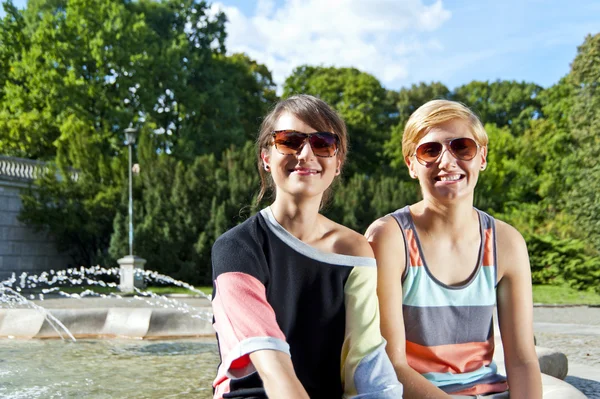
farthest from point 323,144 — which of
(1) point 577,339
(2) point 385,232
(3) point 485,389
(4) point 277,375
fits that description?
(1) point 577,339

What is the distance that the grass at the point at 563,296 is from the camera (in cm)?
1895

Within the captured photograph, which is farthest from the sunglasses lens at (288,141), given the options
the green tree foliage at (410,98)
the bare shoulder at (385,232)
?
the green tree foliage at (410,98)

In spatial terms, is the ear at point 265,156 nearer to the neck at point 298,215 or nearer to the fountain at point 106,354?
the neck at point 298,215

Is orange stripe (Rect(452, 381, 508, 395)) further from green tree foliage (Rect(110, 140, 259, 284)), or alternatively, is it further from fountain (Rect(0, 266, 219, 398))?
green tree foliage (Rect(110, 140, 259, 284))

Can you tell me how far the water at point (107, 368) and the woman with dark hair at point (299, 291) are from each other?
3331mm

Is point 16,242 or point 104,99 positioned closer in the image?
point 16,242

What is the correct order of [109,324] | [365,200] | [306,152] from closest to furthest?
[306,152] < [109,324] < [365,200]

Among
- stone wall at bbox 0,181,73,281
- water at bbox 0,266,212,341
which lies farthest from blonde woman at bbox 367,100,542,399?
stone wall at bbox 0,181,73,281

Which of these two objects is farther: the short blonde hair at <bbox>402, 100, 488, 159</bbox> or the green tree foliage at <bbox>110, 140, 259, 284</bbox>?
the green tree foliage at <bbox>110, 140, 259, 284</bbox>

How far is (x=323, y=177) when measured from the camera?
2256 mm

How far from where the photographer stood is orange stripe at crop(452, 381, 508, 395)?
2.43 meters

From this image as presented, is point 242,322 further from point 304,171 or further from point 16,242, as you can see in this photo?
point 16,242

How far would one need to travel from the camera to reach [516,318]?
2.47 metres

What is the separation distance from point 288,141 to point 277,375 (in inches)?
27.4
